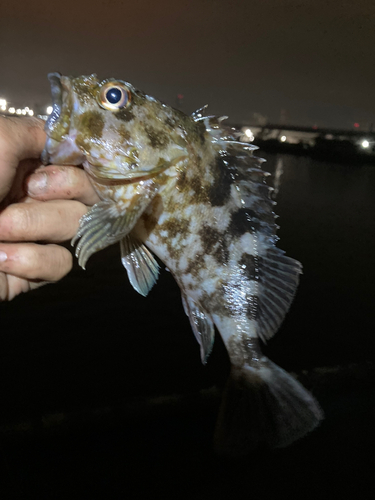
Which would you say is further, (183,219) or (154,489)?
(154,489)

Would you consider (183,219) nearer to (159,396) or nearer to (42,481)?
(159,396)

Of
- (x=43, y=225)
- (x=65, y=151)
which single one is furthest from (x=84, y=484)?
(x=65, y=151)

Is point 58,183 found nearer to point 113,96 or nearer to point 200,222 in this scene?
point 113,96

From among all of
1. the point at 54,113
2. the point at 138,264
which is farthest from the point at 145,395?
the point at 54,113

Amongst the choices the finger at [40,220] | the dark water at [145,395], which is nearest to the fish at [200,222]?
the finger at [40,220]

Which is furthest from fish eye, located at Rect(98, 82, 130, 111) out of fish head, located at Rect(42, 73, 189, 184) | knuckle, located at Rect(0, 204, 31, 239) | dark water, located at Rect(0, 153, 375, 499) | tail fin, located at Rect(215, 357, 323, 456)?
dark water, located at Rect(0, 153, 375, 499)

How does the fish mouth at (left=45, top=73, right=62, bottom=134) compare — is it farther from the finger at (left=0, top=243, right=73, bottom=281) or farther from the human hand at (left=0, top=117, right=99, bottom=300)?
the finger at (left=0, top=243, right=73, bottom=281)

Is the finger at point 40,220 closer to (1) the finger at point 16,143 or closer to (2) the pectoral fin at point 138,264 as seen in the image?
(1) the finger at point 16,143
